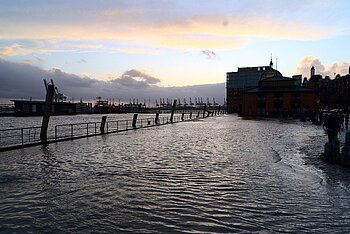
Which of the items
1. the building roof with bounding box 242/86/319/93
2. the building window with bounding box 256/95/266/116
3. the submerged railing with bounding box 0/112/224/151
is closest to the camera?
the submerged railing with bounding box 0/112/224/151

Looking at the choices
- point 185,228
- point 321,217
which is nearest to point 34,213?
point 185,228

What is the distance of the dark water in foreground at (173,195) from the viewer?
623cm

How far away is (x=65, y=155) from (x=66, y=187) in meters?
6.65

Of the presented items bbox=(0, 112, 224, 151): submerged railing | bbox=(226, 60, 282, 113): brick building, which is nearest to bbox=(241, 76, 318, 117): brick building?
bbox=(0, 112, 224, 151): submerged railing

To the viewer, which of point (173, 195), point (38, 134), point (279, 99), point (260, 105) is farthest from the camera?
point (260, 105)

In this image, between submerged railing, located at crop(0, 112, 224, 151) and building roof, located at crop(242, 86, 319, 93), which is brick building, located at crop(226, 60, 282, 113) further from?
submerged railing, located at crop(0, 112, 224, 151)

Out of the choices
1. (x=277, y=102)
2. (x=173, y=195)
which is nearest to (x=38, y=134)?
(x=173, y=195)

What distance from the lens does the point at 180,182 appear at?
381 inches

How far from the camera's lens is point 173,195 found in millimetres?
8320

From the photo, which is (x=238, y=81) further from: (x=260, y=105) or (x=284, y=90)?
(x=284, y=90)

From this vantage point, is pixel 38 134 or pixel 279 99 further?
pixel 279 99

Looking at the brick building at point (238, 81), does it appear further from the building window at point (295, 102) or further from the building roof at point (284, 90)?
the building window at point (295, 102)

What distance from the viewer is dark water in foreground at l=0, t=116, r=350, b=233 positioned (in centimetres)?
623

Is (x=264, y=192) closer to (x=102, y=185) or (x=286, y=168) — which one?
(x=286, y=168)
